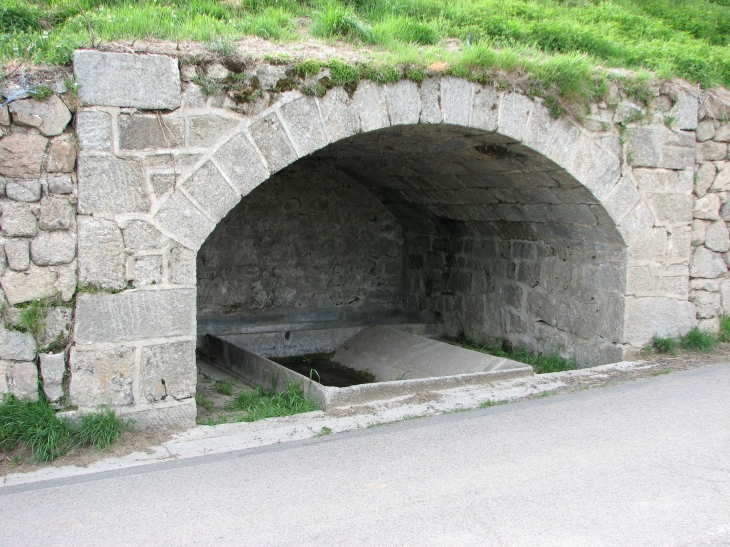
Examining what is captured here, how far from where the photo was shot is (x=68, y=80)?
12.0 ft

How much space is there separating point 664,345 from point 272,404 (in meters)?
3.37

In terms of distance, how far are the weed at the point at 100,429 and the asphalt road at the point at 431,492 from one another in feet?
1.11

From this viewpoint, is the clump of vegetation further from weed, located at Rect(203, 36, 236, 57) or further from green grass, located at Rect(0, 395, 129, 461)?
green grass, located at Rect(0, 395, 129, 461)

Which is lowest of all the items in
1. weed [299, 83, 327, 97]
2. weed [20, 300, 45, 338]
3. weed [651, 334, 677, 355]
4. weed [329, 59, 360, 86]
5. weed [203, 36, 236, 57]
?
Result: weed [651, 334, 677, 355]

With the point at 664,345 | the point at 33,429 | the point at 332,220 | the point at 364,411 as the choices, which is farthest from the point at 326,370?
the point at 33,429

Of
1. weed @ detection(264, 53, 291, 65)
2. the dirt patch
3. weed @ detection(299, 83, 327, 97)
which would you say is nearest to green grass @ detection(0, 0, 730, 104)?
weed @ detection(264, 53, 291, 65)

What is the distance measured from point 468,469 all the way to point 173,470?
60.6 inches

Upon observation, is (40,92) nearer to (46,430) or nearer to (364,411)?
(46,430)

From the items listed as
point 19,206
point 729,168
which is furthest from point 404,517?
point 729,168

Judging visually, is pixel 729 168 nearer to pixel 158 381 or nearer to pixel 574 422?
pixel 574 422

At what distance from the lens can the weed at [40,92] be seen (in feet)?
11.7

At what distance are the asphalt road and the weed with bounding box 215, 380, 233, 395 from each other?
187 cm

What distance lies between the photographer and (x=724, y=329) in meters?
5.92

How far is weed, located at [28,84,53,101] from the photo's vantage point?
358 cm
